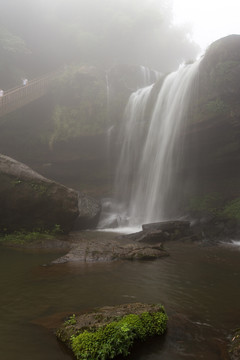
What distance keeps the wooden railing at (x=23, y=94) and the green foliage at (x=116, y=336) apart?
19681 millimetres

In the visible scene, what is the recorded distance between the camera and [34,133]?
73.9 ft

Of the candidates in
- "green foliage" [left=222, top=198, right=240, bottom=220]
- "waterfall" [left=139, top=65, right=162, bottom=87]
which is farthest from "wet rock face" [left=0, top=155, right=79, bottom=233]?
"waterfall" [left=139, top=65, right=162, bottom=87]

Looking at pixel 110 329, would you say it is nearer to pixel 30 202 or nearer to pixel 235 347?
pixel 235 347

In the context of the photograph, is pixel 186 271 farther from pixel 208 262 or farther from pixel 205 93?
pixel 205 93

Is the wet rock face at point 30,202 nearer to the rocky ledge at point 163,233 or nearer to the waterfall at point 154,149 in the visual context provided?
the rocky ledge at point 163,233

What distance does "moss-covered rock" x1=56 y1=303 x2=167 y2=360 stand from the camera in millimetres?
3326

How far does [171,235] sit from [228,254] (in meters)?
3.09

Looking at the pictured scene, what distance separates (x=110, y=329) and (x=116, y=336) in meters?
0.16

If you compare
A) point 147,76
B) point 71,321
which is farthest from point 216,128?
point 71,321

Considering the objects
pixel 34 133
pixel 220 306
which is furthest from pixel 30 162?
pixel 220 306

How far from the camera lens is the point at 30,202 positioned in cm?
1185

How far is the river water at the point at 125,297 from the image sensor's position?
3.60 metres

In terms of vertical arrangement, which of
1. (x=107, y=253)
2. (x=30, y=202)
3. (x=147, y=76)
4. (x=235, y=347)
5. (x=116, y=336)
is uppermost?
(x=147, y=76)

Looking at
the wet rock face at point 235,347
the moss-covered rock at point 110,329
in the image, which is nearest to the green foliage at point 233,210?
the wet rock face at point 235,347
